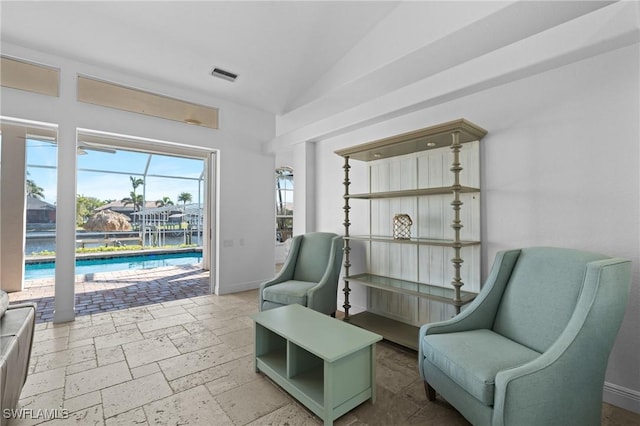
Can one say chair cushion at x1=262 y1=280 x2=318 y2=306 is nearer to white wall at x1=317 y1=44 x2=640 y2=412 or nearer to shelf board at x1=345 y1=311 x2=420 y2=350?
shelf board at x1=345 y1=311 x2=420 y2=350

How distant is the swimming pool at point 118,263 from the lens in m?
5.16

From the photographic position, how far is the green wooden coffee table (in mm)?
1779

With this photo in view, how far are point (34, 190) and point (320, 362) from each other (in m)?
5.10

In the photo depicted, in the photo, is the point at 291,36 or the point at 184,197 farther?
the point at 184,197

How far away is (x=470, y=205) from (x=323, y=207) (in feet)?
7.02

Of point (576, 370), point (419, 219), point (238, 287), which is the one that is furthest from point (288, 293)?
point (576, 370)

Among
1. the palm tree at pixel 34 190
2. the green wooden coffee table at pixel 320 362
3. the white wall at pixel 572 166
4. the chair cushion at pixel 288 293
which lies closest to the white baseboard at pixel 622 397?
the white wall at pixel 572 166

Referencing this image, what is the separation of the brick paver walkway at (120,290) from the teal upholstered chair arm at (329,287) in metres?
2.46

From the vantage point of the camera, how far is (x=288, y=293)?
3.30 m

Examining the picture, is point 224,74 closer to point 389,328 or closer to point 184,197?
point 389,328

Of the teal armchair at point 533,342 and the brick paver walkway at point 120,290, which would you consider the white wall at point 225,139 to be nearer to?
the brick paver walkway at point 120,290

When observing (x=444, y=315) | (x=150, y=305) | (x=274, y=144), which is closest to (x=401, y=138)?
(x=444, y=315)

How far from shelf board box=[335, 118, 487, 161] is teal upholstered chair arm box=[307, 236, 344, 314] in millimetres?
1120

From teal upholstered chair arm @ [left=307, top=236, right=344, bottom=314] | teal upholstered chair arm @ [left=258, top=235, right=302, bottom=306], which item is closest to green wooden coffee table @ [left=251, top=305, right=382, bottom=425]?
teal upholstered chair arm @ [left=307, top=236, right=344, bottom=314]
